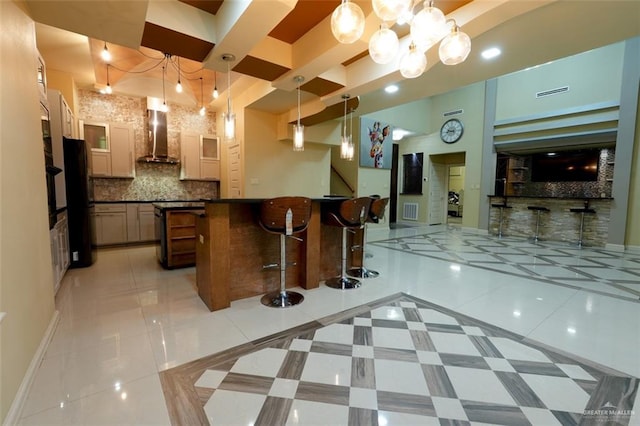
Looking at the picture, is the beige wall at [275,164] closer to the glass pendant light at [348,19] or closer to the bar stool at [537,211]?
the glass pendant light at [348,19]

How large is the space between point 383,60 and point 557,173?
6751 millimetres

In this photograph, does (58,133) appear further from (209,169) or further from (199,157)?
(209,169)

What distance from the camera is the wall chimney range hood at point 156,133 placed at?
5.50m

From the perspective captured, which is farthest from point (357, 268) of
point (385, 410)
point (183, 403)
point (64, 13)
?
point (64, 13)

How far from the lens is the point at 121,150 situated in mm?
5363

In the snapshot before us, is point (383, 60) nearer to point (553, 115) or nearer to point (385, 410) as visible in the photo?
point (385, 410)

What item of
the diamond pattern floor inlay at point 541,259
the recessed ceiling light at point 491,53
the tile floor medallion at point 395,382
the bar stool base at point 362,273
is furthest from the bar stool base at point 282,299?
the recessed ceiling light at point 491,53

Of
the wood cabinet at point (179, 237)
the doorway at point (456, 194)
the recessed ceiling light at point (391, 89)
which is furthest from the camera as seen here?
the doorway at point (456, 194)

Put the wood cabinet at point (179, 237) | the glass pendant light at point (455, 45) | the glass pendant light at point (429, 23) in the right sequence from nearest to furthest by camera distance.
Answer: the glass pendant light at point (429, 23), the glass pendant light at point (455, 45), the wood cabinet at point (179, 237)

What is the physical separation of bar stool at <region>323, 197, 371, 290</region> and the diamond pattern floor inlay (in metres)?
2.15

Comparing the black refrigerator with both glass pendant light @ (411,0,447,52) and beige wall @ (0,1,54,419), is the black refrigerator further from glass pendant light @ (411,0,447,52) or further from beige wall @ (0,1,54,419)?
glass pendant light @ (411,0,447,52)

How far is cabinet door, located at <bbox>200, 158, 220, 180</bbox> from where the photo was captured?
6188mm

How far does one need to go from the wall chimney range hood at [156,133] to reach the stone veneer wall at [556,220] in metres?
8.04

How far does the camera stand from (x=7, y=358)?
1307 millimetres
